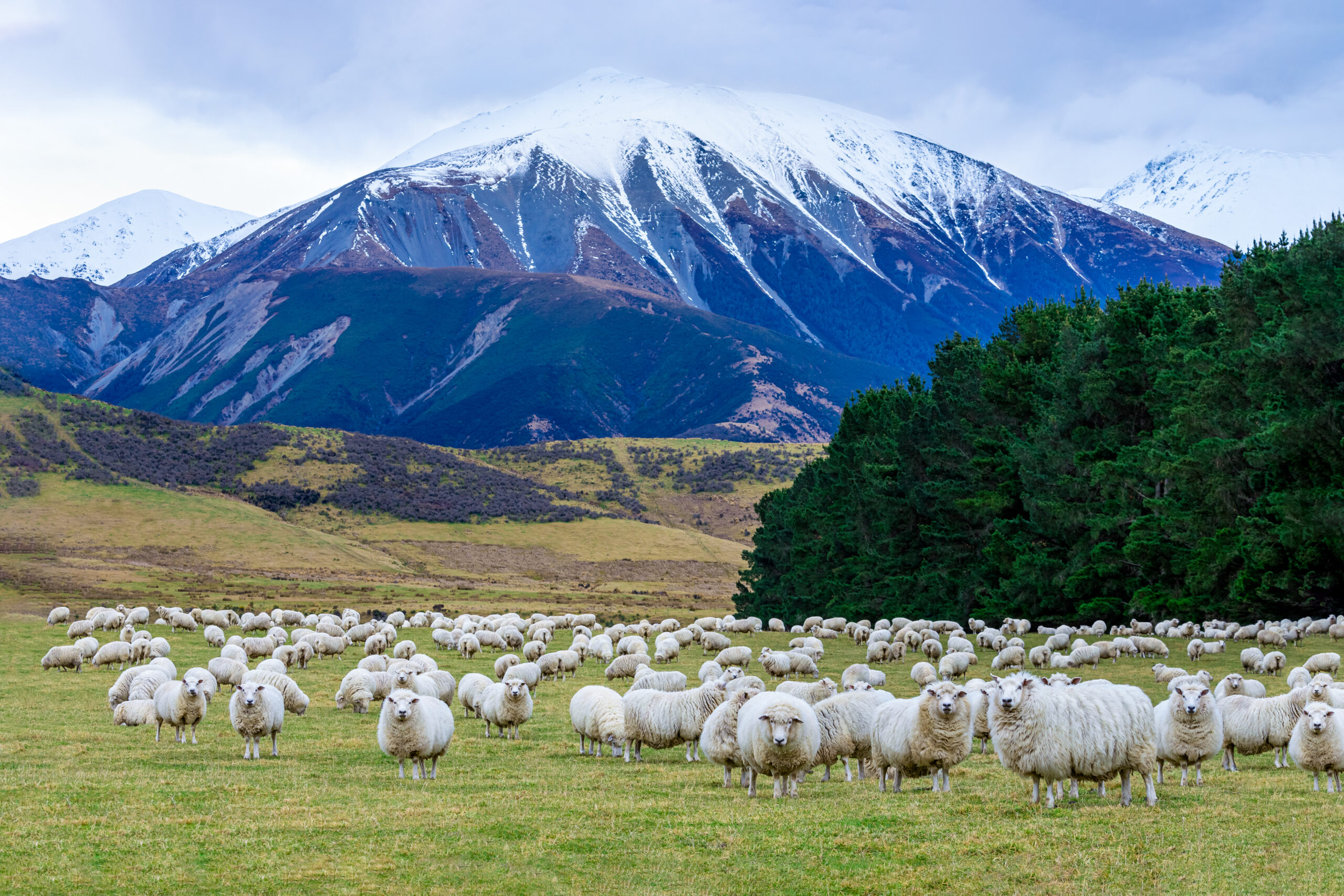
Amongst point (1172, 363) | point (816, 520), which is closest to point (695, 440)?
point (816, 520)

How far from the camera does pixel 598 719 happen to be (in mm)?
20375

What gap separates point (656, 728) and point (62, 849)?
925 centimetres

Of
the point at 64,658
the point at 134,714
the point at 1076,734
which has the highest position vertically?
the point at 1076,734

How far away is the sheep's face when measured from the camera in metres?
14.8

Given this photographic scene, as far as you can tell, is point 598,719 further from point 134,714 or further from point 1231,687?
point 1231,687

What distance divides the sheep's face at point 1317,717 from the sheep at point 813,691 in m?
6.91

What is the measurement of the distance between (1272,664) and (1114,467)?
1765cm

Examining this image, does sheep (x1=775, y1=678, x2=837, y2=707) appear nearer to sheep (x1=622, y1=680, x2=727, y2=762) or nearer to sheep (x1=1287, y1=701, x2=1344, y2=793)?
sheep (x1=622, y1=680, x2=727, y2=762)

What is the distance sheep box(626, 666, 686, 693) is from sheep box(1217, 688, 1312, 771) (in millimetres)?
10785

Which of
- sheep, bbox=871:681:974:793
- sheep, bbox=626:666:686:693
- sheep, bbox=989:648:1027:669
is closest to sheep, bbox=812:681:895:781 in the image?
sheep, bbox=871:681:974:793

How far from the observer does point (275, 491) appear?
127 metres

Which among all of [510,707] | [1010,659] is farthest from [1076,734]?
[1010,659]

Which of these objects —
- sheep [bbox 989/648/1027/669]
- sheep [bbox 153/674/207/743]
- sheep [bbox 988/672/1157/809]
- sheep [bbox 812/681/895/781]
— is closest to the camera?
sheep [bbox 988/672/1157/809]

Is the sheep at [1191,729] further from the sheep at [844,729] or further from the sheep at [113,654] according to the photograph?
the sheep at [113,654]
